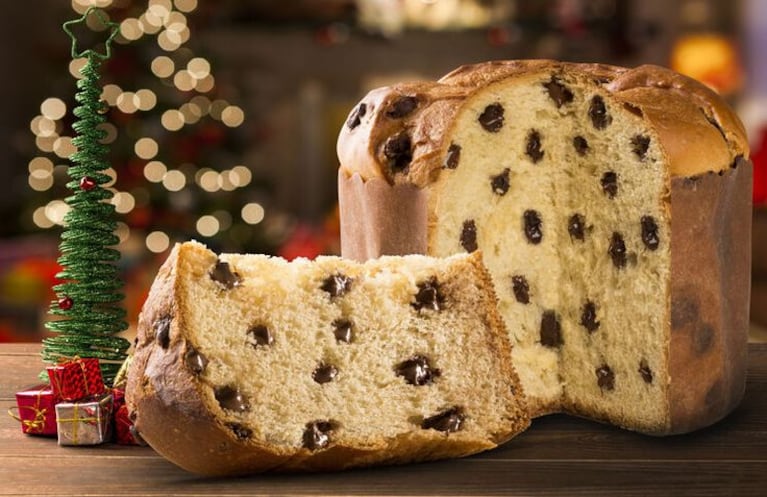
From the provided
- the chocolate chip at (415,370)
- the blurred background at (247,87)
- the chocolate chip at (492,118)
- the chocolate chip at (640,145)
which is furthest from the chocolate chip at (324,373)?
the blurred background at (247,87)

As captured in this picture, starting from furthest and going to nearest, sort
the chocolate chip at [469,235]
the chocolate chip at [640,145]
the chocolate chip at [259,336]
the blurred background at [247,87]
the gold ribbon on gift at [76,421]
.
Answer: the blurred background at [247,87] → the chocolate chip at [469,235] → the chocolate chip at [640,145] → the gold ribbon on gift at [76,421] → the chocolate chip at [259,336]

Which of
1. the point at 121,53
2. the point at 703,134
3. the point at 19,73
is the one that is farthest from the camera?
the point at 19,73

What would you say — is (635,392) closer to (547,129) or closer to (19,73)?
(547,129)

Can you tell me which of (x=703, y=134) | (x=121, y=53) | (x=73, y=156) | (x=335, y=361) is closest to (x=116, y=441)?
(x=335, y=361)

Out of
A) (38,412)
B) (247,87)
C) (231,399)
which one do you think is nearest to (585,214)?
(231,399)

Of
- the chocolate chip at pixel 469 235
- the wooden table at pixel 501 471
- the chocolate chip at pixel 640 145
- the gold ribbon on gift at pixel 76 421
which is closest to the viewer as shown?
the wooden table at pixel 501 471

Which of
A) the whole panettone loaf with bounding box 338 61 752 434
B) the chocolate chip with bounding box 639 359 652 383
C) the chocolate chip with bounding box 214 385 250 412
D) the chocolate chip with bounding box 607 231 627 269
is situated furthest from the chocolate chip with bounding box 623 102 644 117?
the chocolate chip with bounding box 214 385 250 412

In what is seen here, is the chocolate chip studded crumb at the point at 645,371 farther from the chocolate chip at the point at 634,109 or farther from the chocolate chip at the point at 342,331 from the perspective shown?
the chocolate chip at the point at 342,331
